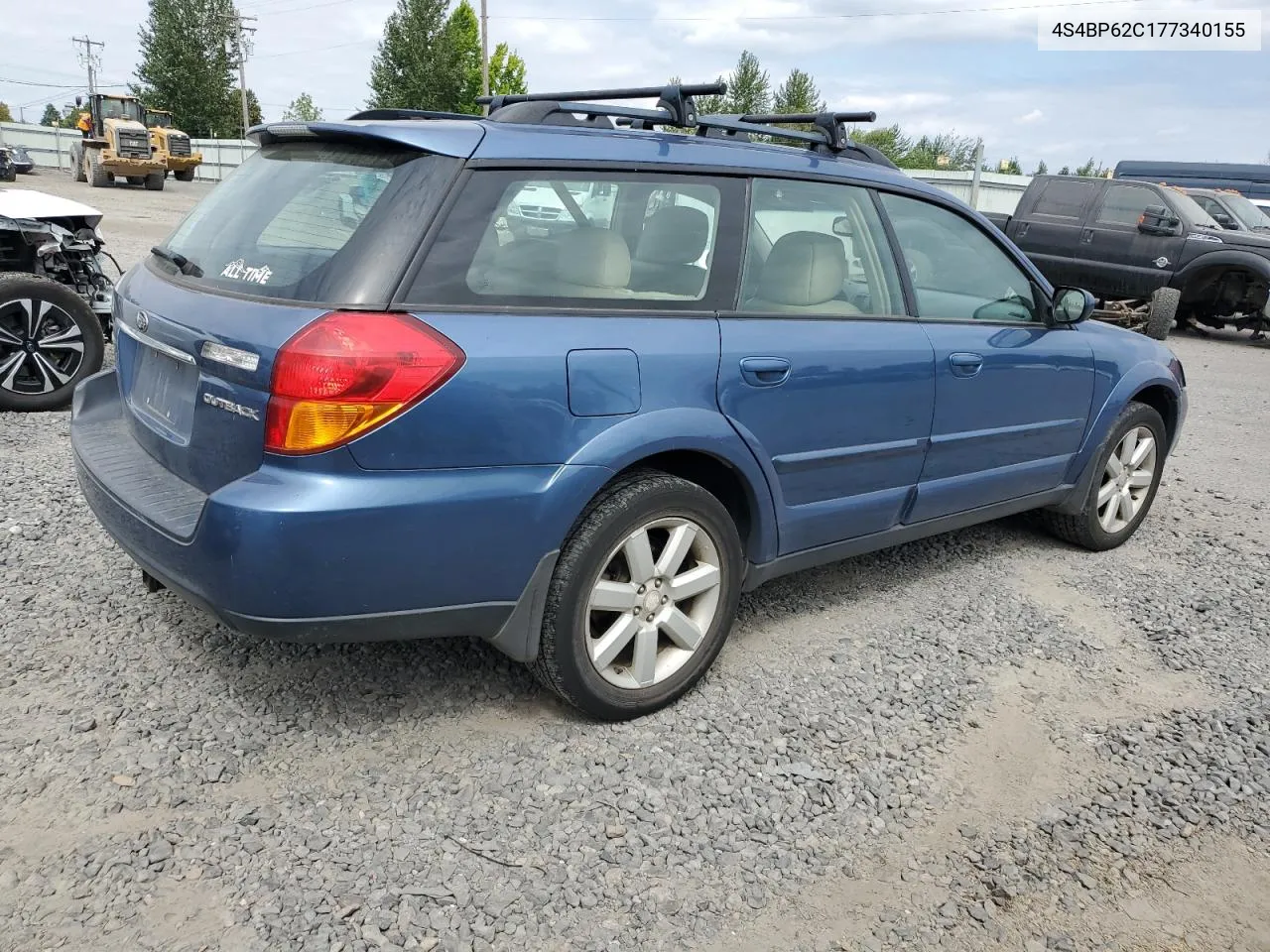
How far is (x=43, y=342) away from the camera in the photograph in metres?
5.82

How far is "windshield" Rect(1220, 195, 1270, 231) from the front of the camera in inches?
516

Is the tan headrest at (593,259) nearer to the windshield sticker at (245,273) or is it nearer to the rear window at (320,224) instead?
the rear window at (320,224)

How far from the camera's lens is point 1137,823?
2.77 meters

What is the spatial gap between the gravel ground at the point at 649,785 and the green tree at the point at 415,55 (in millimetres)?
51660

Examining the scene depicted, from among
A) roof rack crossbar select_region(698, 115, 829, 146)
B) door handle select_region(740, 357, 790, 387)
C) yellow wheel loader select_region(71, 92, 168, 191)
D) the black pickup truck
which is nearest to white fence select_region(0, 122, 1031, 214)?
yellow wheel loader select_region(71, 92, 168, 191)

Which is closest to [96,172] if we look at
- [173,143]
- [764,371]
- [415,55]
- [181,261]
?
[173,143]

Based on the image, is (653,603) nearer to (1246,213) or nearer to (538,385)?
(538,385)

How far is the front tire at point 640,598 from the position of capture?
283cm

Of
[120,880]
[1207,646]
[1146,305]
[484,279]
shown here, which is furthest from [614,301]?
[1146,305]

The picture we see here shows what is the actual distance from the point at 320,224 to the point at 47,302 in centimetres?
383

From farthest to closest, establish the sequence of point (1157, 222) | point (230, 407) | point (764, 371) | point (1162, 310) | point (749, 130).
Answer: point (1157, 222)
point (1162, 310)
point (749, 130)
point (764, 371)
point (230, 407)

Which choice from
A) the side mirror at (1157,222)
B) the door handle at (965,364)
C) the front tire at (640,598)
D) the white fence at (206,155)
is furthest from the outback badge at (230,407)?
the white fence at (206,155)

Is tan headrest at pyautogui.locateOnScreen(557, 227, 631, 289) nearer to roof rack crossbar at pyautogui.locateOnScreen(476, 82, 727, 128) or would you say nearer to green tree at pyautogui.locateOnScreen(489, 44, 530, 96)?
roof rack crossbar at pyautogui.locateOnScreen(476, 82, 727, 128)

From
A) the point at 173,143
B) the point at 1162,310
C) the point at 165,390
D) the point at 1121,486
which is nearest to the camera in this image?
the point at 165,390
